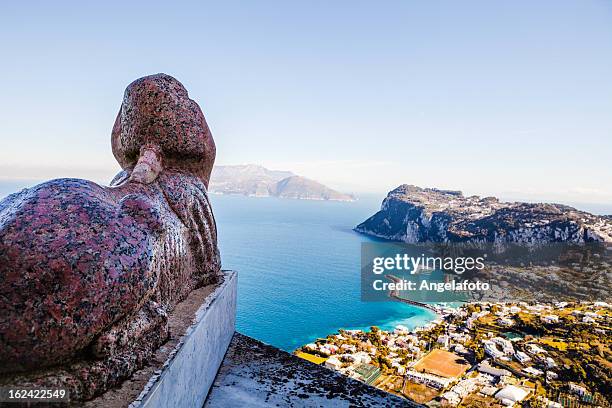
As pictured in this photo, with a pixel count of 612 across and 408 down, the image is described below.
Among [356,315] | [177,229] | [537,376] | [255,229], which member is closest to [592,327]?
[537,376]

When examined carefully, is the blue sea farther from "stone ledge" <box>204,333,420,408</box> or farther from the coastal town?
"stone ledge" <box>204,333,420,408</box>

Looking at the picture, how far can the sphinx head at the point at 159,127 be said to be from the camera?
4523 mm

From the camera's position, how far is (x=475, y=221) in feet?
179

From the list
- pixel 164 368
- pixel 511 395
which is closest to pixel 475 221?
pixel 511 395

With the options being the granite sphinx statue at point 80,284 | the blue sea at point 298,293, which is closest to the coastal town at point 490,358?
the blue sea at point 298,293

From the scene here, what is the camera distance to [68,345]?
8.04 ft

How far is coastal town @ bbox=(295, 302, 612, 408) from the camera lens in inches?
762

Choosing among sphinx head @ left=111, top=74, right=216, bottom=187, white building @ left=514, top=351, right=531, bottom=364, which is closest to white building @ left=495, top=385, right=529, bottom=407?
white building @ left=514, top=351, right=531, bottom=364

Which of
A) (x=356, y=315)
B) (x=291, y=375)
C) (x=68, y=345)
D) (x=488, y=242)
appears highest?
(x=68, y=345)

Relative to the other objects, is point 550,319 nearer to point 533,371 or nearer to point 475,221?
point 533,371

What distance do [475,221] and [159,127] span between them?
5483cm

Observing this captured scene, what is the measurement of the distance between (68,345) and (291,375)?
3.22 m

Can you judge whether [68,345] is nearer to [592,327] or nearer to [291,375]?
[291,375]

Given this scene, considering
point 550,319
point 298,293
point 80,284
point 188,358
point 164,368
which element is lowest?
point 298,293
